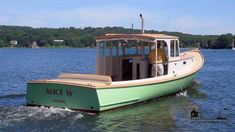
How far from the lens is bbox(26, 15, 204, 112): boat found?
15.9 m

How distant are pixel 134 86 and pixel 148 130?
3.10 metres

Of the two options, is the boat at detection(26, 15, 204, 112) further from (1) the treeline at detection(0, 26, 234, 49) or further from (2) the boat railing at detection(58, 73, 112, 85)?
(1) the treeline at detection(0, 26, 234, 49)

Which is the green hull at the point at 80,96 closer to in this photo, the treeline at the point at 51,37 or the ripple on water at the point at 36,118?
the ripple on water at the point at 36,118

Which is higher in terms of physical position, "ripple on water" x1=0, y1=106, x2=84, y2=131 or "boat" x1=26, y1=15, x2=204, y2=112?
"boat" x1=26, y1=15, x2=204, y2=112

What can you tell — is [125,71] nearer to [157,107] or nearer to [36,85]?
[157,107]

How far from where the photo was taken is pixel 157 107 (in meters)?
18.2

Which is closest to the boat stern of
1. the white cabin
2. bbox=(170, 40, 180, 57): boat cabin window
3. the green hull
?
the green hull

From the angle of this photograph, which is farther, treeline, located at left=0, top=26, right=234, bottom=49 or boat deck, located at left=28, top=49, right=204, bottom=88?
treeline, located at left=0, top=26, right=234, bottom=49

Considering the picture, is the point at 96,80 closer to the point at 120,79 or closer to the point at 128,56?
the point at 120,79

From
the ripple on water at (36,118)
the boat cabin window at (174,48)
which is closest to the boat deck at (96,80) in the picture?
the ripple on water at (36,118)

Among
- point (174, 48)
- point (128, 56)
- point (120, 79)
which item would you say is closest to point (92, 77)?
point (120, 79)

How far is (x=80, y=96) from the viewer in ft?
51.9

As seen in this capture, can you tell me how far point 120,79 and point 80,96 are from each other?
4.59m

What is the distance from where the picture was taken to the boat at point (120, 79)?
52.3ft
